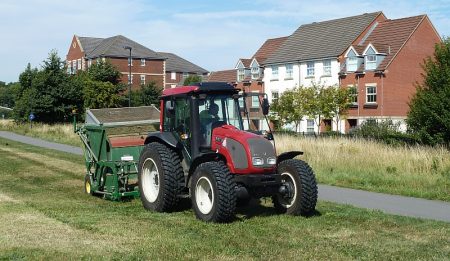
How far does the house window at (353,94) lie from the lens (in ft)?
151

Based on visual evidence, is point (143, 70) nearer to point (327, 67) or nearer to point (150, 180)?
point (327, 67)

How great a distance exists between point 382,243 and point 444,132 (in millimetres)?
21945

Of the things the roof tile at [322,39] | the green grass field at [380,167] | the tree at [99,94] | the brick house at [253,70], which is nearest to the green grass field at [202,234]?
the green grass field at [380,167]

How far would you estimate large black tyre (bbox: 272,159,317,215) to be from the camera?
9.95m

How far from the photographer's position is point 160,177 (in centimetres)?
1044

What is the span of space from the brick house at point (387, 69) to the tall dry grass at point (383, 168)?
28.4 meters

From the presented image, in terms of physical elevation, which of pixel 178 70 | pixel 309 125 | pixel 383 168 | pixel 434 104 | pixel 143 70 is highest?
pixel 178 70

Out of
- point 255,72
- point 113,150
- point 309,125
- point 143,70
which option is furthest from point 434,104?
point 143,70

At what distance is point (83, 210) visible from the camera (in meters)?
10.9

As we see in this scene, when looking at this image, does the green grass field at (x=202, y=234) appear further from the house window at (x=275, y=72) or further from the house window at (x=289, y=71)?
the house window at (x=275, y=72)

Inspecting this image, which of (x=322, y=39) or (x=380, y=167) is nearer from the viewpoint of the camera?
(x=380, y=167)

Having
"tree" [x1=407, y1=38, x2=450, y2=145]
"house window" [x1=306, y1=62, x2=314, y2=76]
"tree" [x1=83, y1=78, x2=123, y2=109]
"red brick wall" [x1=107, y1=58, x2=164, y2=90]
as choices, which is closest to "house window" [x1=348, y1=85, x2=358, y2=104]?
"house window" [x1=306, y1=62, x2=314, y2=76]

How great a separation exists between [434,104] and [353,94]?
769 inches

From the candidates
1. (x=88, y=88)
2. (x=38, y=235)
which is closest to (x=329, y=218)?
(x=38, y=235)
